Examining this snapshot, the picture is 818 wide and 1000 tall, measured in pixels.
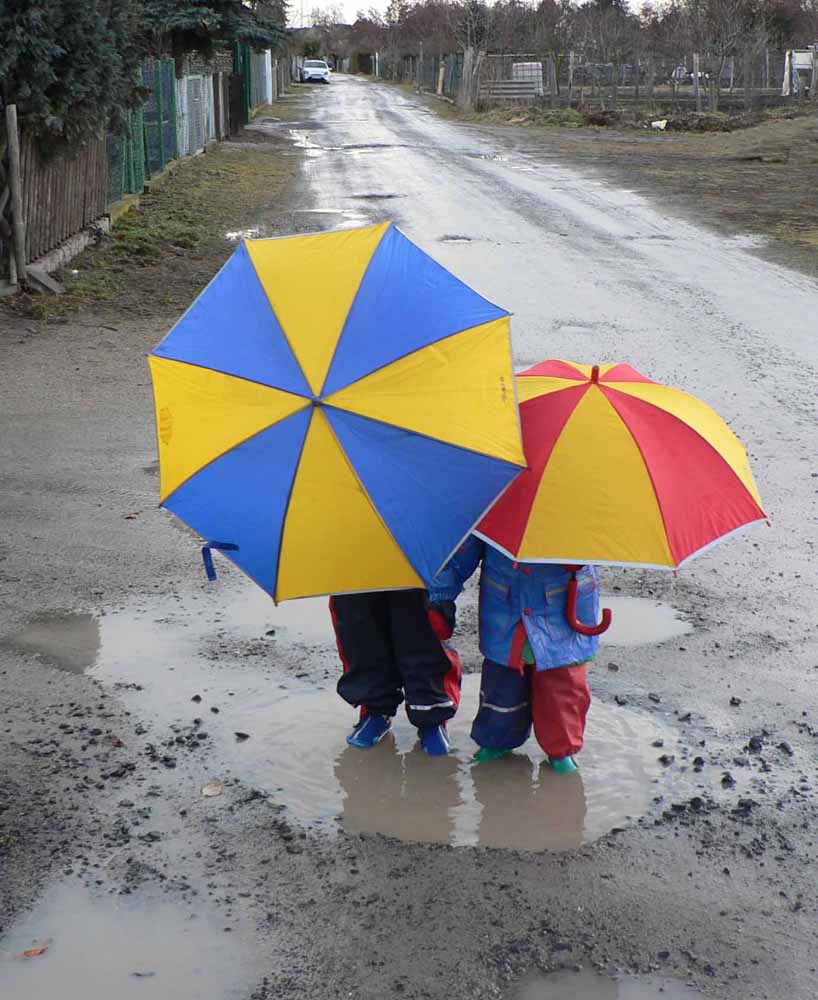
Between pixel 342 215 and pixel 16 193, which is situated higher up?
pixel 16 193

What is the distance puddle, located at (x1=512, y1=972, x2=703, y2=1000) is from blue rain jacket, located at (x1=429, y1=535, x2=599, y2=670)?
915 millimetres

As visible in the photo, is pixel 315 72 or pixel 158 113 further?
pixel 315 72

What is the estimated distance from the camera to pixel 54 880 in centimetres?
343

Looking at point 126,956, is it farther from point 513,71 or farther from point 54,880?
point 513,71

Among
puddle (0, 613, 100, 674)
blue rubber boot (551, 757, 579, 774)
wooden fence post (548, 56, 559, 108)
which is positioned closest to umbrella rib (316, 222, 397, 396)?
blue rubber boot (551, 757, 579, 774)

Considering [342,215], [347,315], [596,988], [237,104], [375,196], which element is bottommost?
[596,988]

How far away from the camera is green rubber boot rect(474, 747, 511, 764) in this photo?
4.03 metres

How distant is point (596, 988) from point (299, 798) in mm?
1201

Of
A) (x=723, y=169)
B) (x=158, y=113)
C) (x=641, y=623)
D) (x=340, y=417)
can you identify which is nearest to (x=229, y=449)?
(x=340, y=417)

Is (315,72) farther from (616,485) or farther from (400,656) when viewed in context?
(616,485)

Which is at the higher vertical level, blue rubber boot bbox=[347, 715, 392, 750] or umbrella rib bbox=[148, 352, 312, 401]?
umbrella rib bbox=[148, 352, 312, 401]

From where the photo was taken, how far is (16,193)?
36.3 feet

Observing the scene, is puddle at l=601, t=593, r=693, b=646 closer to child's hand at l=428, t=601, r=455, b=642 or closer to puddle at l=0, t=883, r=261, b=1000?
→ child's hand at l=428, t=601, r=455, b=642

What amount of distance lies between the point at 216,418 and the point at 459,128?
35066 millimetres
